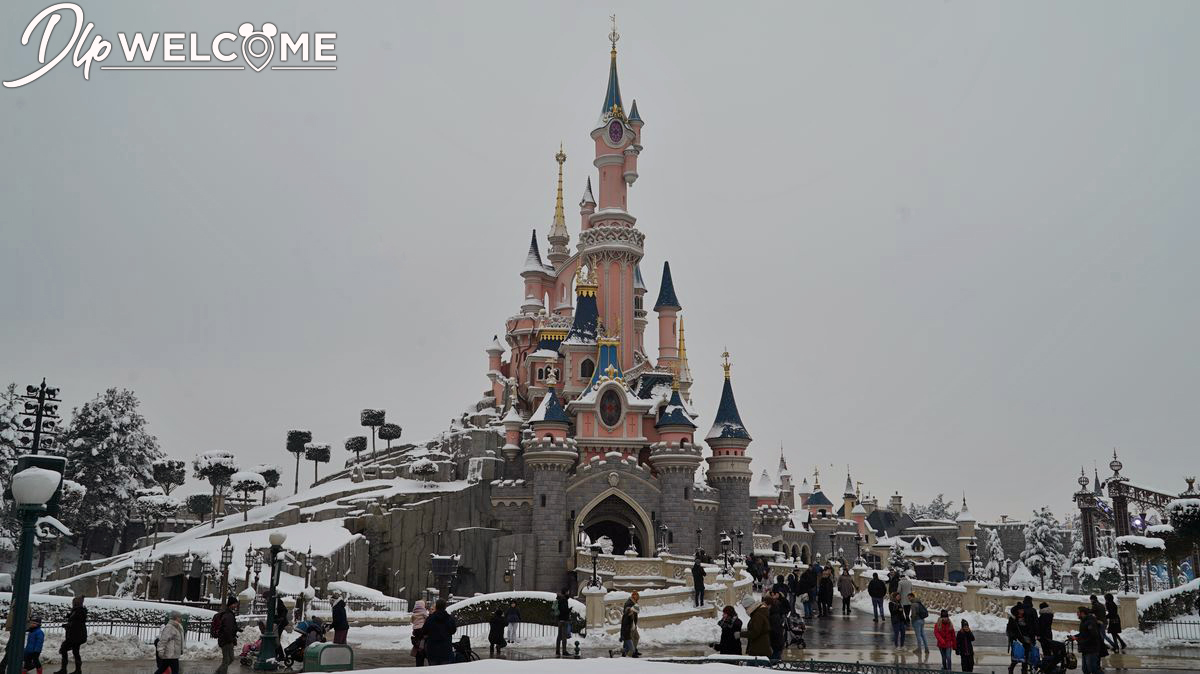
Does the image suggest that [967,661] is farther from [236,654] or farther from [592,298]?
[592,298]

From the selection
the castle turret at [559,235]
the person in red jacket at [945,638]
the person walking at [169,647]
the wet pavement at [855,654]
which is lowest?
the wet pavement at [855,654]

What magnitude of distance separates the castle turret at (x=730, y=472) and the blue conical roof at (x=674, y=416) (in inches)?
123

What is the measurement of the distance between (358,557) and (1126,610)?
34.8 meters

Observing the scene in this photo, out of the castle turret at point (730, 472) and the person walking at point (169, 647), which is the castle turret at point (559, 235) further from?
the person walking at point (169, 647)

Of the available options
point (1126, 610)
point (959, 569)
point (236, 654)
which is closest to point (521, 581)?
point (236, 654)

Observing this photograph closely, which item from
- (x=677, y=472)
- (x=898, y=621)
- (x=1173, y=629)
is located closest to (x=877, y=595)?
(x=898, y=621)

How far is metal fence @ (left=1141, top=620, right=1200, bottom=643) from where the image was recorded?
22.8m

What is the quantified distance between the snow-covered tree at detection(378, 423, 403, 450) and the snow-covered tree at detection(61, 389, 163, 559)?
63.3ft

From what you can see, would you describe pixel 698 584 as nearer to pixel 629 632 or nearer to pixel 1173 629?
pixel 629 632

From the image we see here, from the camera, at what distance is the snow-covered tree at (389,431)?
3061 inches

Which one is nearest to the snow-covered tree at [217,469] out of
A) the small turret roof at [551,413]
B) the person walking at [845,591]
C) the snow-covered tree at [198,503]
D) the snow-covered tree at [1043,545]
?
the snow-covered tree at [198,503]

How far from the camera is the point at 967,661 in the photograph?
55.9 ft

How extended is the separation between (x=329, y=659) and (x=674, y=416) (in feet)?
124

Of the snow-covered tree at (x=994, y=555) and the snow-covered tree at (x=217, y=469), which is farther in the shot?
the snow-covered tree at (x=994, y=555)
